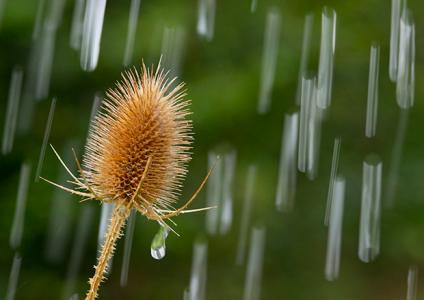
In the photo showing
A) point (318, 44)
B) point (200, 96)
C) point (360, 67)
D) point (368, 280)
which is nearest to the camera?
point (200, 96)

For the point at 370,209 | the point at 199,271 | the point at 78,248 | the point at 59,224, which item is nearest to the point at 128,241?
the point at 59,224

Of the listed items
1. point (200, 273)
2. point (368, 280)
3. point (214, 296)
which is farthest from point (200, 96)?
point (368, 280)

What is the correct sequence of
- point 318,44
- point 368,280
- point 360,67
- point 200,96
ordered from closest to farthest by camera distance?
point 200,96
point 318,44
point 360,67
point 368,280

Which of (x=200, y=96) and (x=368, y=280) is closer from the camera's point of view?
(x=200, y=96)

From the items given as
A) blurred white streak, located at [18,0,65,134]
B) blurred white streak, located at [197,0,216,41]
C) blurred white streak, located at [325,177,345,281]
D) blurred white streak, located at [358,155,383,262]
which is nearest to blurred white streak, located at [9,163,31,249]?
blurred white streak, located at [18,0,65,134]

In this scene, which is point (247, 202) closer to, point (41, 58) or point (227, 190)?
point (227, 190)

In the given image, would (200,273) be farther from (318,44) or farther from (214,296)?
(318,44)

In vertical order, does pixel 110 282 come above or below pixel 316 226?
below
